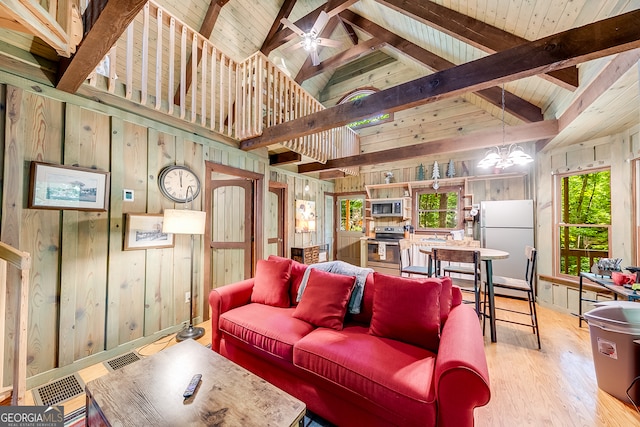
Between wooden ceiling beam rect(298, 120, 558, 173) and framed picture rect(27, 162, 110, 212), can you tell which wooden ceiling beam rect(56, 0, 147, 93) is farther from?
wooden ceiling beam rect(298, 120, 558, 173)

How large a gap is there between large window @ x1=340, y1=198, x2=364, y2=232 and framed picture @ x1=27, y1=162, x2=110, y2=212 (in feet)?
17.0

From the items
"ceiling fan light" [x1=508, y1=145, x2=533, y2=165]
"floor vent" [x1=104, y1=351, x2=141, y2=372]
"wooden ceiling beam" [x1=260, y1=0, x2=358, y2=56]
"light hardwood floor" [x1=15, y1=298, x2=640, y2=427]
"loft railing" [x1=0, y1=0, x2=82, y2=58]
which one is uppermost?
"wooden ceiling beam" [x1=260, y1=0, x2=358, y2=56]

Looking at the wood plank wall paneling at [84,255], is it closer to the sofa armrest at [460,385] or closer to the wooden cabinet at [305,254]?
the sofa armrest at [460,385]

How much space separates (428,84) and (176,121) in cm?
282

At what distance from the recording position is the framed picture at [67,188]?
1967 millimetres

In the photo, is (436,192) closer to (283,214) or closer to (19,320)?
(283,214)

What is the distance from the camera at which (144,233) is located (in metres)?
2.60

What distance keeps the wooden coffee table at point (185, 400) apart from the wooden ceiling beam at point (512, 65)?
240cm

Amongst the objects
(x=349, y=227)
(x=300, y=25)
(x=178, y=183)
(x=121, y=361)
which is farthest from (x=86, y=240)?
(x=349, y=227)

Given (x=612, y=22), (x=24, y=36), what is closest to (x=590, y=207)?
(x=612, y=22)

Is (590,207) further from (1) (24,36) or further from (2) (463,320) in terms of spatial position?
(1) (24,36)

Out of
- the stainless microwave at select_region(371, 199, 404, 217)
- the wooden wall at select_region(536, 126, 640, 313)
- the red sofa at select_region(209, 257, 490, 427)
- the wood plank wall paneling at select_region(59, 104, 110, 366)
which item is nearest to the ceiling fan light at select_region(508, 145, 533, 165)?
the wooden wall at select_region(536, 126, 640, 313)

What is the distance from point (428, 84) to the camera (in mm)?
2059

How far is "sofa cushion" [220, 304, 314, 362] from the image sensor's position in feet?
5.85
